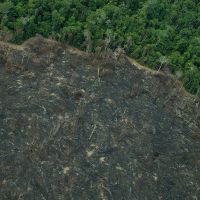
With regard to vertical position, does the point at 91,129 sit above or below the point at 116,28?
below

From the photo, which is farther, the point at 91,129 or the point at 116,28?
the point at 116,28

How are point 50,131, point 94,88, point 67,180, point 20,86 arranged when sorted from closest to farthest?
1. point 67,180
2. point 50,131
3. point 20,86
4. point 94,88

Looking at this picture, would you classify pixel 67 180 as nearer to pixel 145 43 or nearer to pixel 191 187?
pixel 191 187

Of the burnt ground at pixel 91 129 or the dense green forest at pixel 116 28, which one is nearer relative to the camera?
the burnt ground at pixel 91 129

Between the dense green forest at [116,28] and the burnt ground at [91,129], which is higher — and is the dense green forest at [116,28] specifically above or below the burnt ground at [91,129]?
above

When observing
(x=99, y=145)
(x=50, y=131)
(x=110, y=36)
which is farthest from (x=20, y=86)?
(x=110, y=36)

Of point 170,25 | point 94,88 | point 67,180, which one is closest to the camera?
point 67,180
